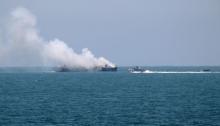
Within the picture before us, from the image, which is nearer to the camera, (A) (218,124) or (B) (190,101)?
(A) (218,124)

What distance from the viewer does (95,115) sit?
266ft

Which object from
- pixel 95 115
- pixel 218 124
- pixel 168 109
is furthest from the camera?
pixel 168 109

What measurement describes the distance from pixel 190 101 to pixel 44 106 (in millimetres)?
24531

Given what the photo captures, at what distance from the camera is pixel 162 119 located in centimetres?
7606

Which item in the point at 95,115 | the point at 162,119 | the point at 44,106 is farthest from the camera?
the point at 44,106

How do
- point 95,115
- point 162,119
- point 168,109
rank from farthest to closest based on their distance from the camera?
1. point 168,109
2. point 95,115
3. point 162,119

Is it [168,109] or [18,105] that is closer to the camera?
[168,109]

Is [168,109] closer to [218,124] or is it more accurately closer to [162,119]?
[162,119]

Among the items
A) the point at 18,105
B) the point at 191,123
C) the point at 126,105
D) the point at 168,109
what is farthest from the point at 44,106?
the point at 191,123

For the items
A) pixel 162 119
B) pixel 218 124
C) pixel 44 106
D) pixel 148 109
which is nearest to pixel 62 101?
pixel 44 106

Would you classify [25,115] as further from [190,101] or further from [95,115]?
[190,101]

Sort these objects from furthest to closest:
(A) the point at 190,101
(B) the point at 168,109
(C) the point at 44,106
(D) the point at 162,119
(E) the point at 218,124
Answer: (A) the point at 190,101
(C) the point at 44,106
(B) the point at 168,109
(D) the point at 162,119
(E) the point at 218,124

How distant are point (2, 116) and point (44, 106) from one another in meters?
15.4

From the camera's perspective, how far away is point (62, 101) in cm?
10444
